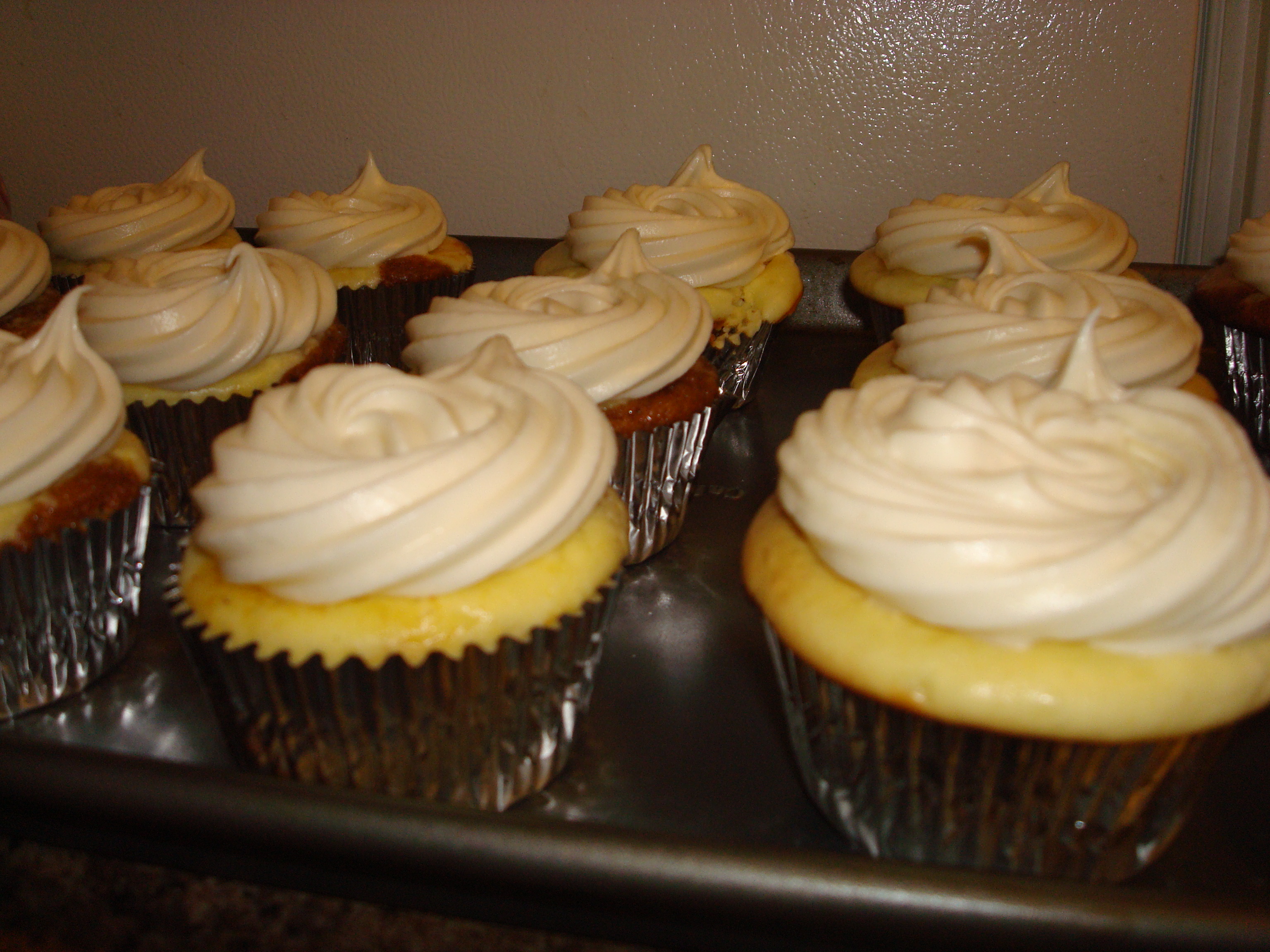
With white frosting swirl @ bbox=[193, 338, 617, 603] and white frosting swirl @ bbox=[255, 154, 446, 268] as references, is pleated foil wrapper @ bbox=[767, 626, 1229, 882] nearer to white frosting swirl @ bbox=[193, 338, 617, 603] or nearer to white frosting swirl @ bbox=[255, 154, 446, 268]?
white frosting swirl @ bbox=[193, 338, 617, 603]

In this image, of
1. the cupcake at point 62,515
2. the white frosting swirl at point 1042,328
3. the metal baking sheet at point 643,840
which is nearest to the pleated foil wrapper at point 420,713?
the metal baking sheet at point 643,840

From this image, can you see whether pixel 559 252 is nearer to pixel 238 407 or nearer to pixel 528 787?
pixel 238 407

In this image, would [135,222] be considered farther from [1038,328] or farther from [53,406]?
[1038,328]

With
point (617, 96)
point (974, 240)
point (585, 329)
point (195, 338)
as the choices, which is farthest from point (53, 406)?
point (617, 96)

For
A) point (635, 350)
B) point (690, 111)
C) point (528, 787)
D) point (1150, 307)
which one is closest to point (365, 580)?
point (528, 787)

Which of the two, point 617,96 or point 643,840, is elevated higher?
point 617,96
